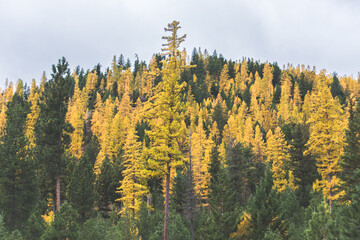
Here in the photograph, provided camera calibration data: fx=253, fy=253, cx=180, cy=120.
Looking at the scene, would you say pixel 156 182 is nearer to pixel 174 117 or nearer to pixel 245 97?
pixel 174 117

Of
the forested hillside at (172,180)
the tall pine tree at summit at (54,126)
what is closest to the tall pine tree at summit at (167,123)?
the forested hillside at (172,180)

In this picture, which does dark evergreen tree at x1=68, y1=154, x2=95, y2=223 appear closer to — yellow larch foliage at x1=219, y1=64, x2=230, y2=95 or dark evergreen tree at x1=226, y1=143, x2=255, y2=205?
dark evergreen tree at x1=226, y1=143, x2=255, y2=205

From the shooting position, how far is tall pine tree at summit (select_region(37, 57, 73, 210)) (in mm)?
22031

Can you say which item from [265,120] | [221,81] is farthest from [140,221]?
[221,81]

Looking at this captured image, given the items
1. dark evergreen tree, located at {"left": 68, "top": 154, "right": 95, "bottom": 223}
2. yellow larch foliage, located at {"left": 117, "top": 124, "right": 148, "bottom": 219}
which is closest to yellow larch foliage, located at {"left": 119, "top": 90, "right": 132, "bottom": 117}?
yellow larch foliage, located at {"left": 117, "top": 124, "right": 148, "bottom": 219}

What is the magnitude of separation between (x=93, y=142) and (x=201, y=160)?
27051 millimetres

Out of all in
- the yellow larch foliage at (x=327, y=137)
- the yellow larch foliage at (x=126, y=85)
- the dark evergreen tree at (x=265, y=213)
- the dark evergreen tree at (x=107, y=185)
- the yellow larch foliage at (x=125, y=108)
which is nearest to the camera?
the dark evergreen tree at (x=265, y=213)

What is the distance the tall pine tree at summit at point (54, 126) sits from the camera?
867 inches

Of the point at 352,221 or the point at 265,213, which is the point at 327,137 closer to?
the point at 265,213

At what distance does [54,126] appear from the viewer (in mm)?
22000

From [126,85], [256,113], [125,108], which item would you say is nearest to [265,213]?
[256,113]

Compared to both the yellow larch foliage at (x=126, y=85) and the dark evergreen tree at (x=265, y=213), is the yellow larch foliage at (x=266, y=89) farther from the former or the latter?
the dark evergreen tree at (x=265, y=213)

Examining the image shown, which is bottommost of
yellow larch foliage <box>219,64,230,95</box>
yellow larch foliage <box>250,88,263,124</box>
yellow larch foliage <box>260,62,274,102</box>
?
yellow larch foliage <box>250,88,263,124</box>

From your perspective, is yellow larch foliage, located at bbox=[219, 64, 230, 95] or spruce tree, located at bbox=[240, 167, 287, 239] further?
yellow larch foliage, located at bbox=[219, 64, 230, 95]
